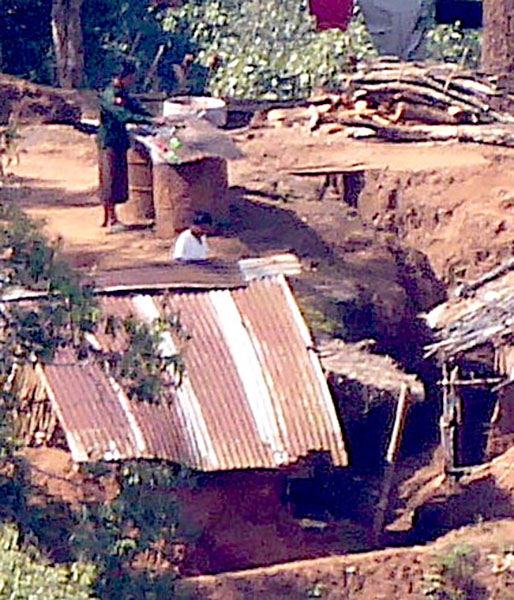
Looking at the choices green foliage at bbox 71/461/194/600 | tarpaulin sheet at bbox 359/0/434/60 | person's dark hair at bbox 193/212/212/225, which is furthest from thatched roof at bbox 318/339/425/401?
tarpaulin sheet at bbox 359/0/434/60

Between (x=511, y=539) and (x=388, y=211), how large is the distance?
22.9 feet

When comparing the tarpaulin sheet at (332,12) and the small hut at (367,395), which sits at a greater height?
the tarpaulin sheet at (332,12)

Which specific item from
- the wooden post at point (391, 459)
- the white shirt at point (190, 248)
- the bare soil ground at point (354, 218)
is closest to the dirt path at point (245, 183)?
the bare soil ground at point (354, 218)

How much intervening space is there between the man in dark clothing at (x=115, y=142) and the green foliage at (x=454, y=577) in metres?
6.15

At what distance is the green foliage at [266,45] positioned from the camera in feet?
85.0

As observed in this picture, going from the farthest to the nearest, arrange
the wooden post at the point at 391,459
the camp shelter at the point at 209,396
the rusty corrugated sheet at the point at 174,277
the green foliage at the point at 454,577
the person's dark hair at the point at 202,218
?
the person's dark hair at the point at 202,218 → the rusty corrugated sheet at the point at 174,277 → the wooden post at the point at 391,459 → the camp shelter at the point at 209,396 → the green foliage at the point at 454,577

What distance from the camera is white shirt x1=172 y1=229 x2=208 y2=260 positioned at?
14.4 metres

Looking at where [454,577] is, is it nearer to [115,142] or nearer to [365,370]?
[365,370]

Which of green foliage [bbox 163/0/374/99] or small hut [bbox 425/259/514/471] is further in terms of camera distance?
green foliage [bbox 163/0/374/99]

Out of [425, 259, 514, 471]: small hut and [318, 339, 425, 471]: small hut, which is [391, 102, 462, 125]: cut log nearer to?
[425, 259, 514, 471]: small hut

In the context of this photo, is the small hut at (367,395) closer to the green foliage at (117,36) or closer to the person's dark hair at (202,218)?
the person's dark hair at (202,218)

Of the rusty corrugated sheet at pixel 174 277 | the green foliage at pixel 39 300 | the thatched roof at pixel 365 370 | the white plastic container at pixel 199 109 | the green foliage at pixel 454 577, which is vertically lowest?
the green foliage at pixel 454 577

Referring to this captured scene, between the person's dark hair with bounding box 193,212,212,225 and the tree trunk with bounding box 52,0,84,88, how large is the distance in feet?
25.7

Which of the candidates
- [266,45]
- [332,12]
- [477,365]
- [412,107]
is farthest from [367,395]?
[266,45]
